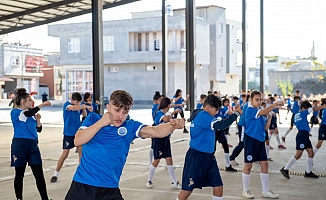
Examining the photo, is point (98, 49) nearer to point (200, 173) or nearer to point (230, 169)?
point (230, 169)

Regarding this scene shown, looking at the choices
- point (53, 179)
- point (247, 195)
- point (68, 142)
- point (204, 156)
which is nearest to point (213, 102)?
point (204, 156)

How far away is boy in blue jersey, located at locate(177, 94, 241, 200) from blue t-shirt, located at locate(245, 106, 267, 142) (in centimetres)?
167

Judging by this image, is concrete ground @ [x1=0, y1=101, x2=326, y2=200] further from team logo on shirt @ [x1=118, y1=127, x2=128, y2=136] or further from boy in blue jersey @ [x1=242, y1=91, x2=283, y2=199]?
team logo on shirt @ [x1=118, y1=127, x2=128, y2=136]

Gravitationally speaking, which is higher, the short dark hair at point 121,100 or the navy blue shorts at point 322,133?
the short dark hair at point 121,100

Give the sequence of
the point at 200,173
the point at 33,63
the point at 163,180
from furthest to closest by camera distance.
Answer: the point at 33,63, the point at 163,180, the point at 200,173

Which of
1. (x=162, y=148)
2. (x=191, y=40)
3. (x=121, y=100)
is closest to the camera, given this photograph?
(x=121, y=100)

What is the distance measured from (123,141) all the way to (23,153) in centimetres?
316

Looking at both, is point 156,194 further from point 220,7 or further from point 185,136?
point 220,7

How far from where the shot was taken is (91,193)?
4.10 metres

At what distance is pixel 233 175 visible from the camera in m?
10.0

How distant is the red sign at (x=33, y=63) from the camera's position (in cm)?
6256

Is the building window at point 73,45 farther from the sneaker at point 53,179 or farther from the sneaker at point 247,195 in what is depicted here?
the sneaker at point 247,195

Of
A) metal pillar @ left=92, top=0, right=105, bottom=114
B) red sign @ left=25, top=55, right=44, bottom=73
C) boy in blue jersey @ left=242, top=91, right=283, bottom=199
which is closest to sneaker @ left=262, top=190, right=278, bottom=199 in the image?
boy in blue jersey @ left=242, top=91, right=283, bottom=199

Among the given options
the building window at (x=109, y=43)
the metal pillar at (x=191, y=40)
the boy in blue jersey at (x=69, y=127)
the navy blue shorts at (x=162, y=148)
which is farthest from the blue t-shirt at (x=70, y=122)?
the building window at (x=109, y=43)
